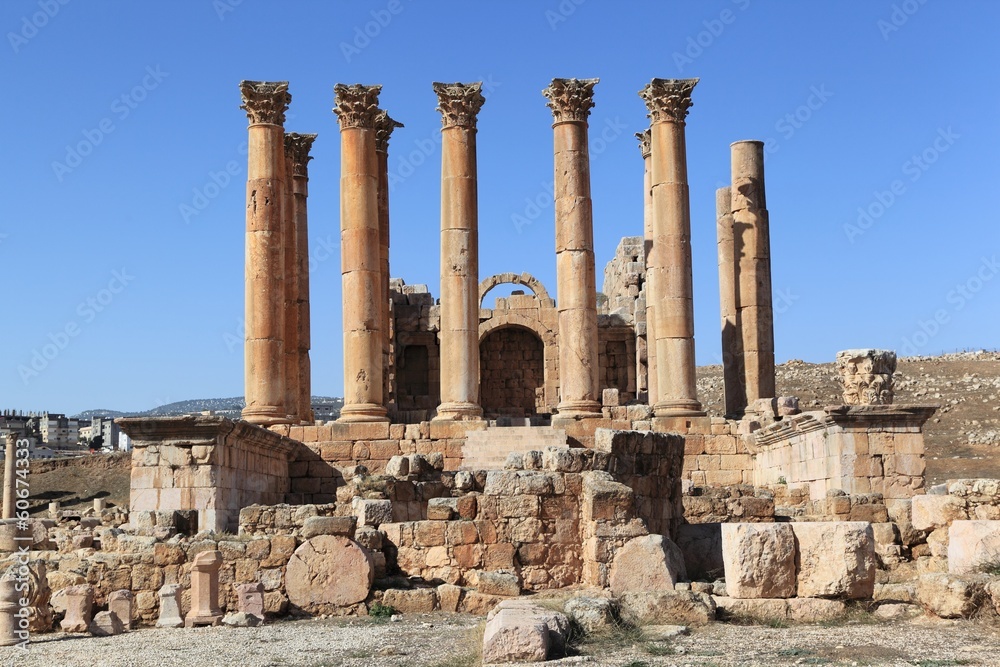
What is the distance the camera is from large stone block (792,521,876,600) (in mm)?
11906

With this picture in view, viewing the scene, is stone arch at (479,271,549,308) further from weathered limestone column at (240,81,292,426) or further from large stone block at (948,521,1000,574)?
large stone block at (948,521,1000,574)

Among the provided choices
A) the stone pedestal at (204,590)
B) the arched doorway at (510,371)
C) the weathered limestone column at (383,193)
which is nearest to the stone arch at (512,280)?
the arched doorway at (510,371)

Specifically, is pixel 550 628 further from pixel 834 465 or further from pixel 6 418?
pixel 6 418

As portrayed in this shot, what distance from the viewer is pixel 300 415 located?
3111 cm

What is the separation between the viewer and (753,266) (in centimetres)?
2997

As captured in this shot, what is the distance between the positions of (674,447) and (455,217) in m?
12.2

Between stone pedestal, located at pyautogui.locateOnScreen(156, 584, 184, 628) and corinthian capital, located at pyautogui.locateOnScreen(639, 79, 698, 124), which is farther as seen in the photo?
corinthian capital, located at pyautogui.locateOnScreen(639, 79, 698, 124)

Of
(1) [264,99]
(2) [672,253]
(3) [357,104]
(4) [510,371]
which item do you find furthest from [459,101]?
(4) [510,371]

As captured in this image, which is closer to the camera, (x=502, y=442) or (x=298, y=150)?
(x=502, y=442)

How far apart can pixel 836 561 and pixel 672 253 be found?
1641cm

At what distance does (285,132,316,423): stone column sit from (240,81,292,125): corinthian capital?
387 centimetres

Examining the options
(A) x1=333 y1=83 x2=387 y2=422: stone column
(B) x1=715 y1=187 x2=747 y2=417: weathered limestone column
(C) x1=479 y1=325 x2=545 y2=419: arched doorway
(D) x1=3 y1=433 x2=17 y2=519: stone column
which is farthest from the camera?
(C) x1=479 y1=325 x2=545 y2=419: arched doorway

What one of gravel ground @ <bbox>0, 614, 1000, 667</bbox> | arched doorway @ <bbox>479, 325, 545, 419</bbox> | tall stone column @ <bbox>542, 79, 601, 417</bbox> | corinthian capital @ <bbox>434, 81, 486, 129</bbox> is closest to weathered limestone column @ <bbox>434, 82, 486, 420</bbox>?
corinthian capital @ <bbox>434, 81, 486, 129</bbox>

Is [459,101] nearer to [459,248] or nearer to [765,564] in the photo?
[459,248]
